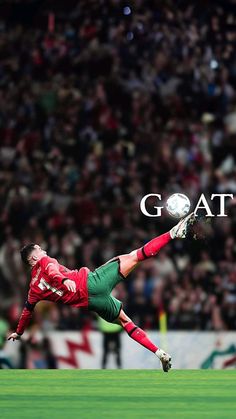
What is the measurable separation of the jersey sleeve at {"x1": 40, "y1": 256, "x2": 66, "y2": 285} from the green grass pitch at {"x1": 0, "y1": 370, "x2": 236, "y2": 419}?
1.17 m

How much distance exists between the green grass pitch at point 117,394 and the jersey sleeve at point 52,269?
1172mm

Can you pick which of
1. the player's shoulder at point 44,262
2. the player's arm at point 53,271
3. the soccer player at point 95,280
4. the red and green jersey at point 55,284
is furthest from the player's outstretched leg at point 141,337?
the player's shoulder at point 44,262

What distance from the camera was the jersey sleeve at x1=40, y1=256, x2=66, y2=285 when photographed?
1297 cm

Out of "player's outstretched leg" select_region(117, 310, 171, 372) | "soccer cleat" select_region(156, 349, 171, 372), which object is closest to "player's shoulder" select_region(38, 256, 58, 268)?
"player's outstretched leg" select_region(117, 310, 171, 372)

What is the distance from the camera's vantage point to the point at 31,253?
1314 cm

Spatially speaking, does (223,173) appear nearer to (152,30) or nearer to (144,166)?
(144,166)

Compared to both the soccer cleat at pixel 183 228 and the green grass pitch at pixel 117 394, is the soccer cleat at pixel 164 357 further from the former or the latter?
the soccer cleat at pixel 183 228

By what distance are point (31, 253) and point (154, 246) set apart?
1414 mm

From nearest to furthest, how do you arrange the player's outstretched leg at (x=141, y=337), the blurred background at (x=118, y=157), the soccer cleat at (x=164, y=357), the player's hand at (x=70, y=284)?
the player's hand at (x=70, y=284) < the soccer cleat at (x=164, y=357) < the player's outstretched leg at (x=141, y=337) < the blurred background at (x=118, y=157)

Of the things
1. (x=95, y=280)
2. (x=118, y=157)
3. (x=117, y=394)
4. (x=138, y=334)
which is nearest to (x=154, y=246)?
(x=95, y=280)

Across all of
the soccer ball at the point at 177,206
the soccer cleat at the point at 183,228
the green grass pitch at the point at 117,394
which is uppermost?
the soccer ball at the point at 177,206

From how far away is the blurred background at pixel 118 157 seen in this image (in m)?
16.9

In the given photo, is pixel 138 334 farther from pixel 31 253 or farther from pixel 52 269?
pixel 31 253

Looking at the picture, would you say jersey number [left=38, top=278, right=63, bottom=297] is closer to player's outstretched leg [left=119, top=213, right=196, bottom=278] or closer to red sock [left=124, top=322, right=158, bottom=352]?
player's outstretched leg [left=119, top=213, right=196, bottom=278]
